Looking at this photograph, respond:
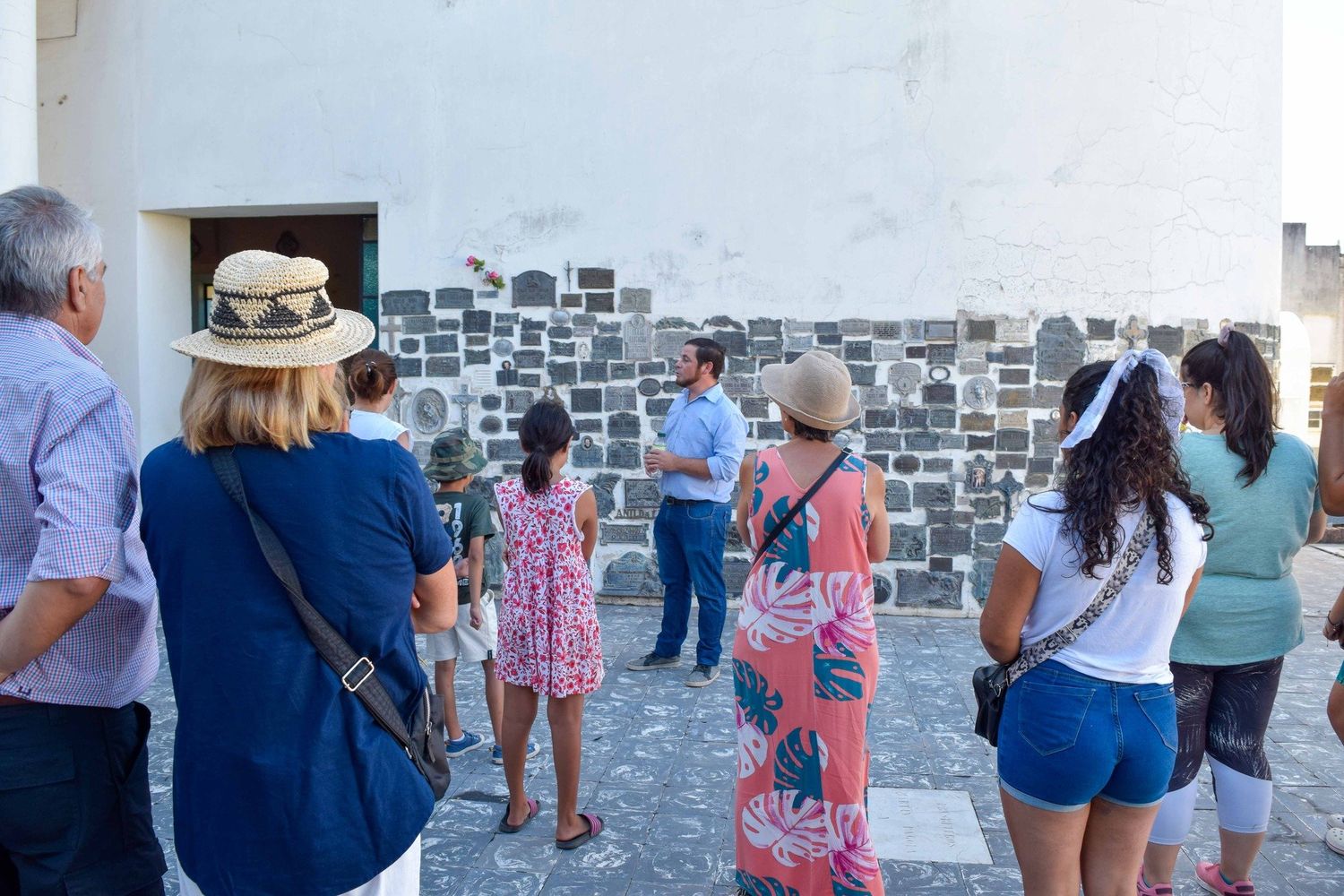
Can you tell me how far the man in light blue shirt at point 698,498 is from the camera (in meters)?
5.58

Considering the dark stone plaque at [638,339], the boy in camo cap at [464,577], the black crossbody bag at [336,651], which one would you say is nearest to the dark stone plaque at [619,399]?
the dark stone plaque at [638,339]

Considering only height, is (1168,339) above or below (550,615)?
above

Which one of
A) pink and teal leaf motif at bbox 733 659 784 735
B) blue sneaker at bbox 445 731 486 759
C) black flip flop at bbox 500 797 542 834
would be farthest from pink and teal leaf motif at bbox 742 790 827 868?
blue sneaker at bbox 445 731 486 759

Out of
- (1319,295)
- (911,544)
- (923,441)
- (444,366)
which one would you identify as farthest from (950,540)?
(1319,295)

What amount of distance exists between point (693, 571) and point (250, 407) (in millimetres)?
4104

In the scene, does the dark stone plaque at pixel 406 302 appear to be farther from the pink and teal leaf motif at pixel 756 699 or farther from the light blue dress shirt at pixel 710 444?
the pink and teal leaf motif at pixel 756 699

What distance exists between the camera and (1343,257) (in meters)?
14.1

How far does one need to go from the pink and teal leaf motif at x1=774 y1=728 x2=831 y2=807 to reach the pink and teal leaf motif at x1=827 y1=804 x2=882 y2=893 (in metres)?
0.07

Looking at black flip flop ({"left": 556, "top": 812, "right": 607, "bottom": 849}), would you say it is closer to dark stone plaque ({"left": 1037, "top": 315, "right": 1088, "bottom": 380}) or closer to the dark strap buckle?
the dark strap buckle

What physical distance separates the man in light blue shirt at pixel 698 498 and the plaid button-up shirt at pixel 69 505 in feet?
12.1

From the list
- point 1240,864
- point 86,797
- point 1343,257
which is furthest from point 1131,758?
point 1343,257

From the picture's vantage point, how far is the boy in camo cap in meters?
4.05

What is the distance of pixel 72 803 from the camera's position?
6.55 feet

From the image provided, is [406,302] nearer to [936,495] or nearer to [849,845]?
[936,495]
